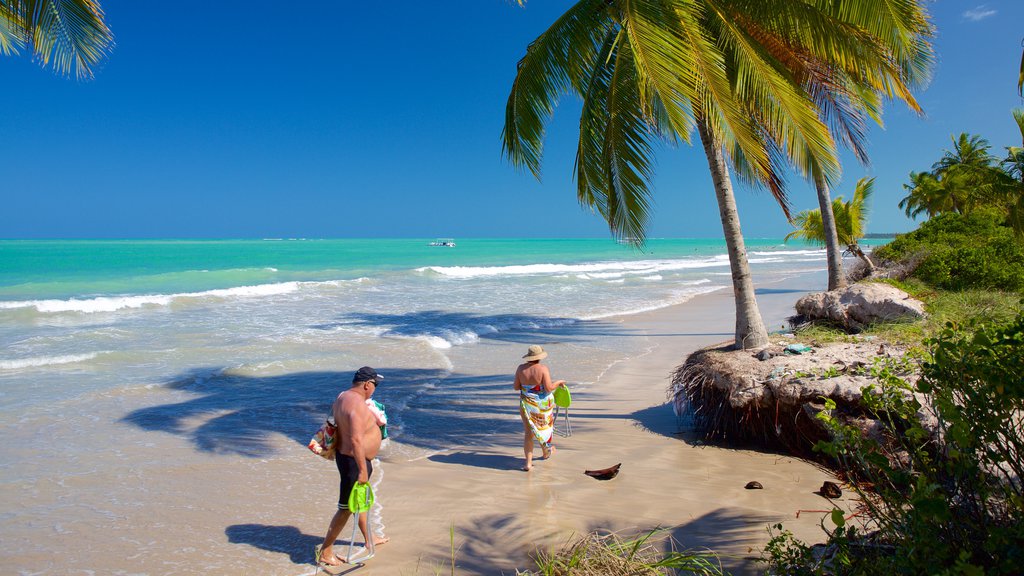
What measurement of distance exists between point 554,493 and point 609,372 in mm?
5342

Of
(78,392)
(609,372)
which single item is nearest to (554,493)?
(609,372)

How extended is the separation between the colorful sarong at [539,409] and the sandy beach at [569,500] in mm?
349

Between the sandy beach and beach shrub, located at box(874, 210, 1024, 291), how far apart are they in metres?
7.17

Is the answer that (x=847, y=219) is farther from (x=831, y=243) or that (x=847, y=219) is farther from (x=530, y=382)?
(x=530, y=382)

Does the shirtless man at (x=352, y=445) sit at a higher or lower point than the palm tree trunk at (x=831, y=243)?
lower

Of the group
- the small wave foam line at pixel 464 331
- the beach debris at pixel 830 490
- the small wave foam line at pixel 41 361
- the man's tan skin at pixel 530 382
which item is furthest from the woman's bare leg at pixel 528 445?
the small wave foam line at pixel 41 361

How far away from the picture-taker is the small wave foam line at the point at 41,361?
436 inches

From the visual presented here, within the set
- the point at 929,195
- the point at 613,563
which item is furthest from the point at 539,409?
the point at 929,195

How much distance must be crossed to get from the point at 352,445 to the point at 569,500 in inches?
79.5

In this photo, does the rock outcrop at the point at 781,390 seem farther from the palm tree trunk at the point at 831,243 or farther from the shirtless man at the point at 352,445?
the palm tree trunk at the point at 831,243

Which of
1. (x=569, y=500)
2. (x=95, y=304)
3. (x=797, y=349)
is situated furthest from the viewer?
(x=95, y=304)

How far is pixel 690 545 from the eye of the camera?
423cm

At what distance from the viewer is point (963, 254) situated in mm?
11062

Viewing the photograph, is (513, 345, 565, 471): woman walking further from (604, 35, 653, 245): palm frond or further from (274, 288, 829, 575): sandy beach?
(604, 35, 653, 245): palm frond
